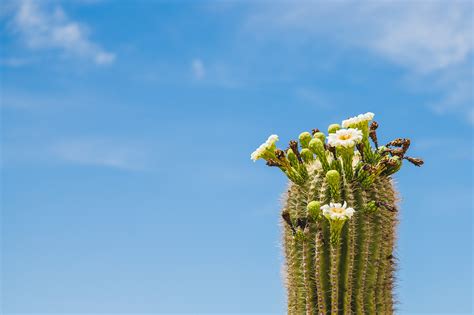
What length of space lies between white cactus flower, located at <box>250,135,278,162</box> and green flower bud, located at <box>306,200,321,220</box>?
1.05 m

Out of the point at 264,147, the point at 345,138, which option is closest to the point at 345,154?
the point at 345,138

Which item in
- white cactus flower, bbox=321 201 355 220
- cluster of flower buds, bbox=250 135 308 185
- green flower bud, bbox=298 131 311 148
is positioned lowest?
white cactus flower, bbox=321 201 355 220

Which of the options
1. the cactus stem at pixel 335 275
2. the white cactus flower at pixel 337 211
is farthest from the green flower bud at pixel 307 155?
the cactus stem at pixel 335 275

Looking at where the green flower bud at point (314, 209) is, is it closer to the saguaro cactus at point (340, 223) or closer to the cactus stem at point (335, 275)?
the saguaro cactus at point (340, 223)

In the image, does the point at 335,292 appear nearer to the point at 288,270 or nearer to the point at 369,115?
the point at 288,270

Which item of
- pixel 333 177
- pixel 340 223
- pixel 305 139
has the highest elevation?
pixel 305 139

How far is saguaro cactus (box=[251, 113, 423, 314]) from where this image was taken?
337 inches

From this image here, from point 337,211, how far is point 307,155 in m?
1.07

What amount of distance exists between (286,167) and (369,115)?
1249mm

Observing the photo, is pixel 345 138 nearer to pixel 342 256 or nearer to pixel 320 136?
pixel 320 136

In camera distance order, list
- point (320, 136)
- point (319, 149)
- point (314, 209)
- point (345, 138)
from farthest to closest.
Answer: point (320, 136) → point (319, 149) → point (345, 138) → point (314, 209)

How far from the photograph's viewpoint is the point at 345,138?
8.85m

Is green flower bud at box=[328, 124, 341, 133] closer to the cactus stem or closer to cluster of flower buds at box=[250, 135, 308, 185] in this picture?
cluster of flower buds at box=[250, 135, 308, 185]

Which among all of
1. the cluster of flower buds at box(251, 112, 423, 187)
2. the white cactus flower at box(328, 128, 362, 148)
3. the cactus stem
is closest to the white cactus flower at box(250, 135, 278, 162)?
the cluster of flower buds at box(251, 112, 423, 187)
